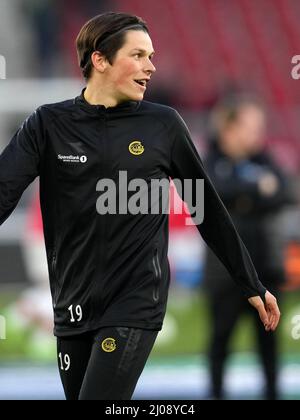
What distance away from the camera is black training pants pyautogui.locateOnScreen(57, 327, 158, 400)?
139 inches

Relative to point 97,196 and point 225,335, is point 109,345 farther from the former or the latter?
point 225,335

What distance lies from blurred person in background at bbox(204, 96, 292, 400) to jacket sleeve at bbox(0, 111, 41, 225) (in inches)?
116

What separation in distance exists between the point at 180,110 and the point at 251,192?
7051mm

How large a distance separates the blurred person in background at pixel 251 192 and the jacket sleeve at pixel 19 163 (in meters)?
2.96

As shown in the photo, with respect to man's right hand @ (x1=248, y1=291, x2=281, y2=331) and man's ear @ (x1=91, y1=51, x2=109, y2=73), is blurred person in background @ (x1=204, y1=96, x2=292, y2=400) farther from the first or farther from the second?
man's ear @ (x1=91, y1=51, x2=109, y2=73)

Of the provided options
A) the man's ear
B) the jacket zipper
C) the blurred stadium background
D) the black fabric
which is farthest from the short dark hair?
the blurred stadium background

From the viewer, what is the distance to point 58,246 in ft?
12.1

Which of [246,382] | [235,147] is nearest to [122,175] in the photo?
[235,147]

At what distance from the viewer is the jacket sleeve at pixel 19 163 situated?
3660mm

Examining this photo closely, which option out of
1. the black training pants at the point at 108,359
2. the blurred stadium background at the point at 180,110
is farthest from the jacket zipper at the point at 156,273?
the blurred stadium background at the point at 180,110

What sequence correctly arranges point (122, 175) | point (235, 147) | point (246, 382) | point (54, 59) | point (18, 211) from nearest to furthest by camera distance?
1. point (122, 175)
2. point (235, 147)
3. point (246, 382)
4. point (18, 211)
5. point (54, 59)

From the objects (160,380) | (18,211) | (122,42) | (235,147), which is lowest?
(160,380)

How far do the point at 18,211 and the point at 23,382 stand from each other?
14.3 feet

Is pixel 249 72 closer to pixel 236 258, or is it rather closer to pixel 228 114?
pixel 228 114
